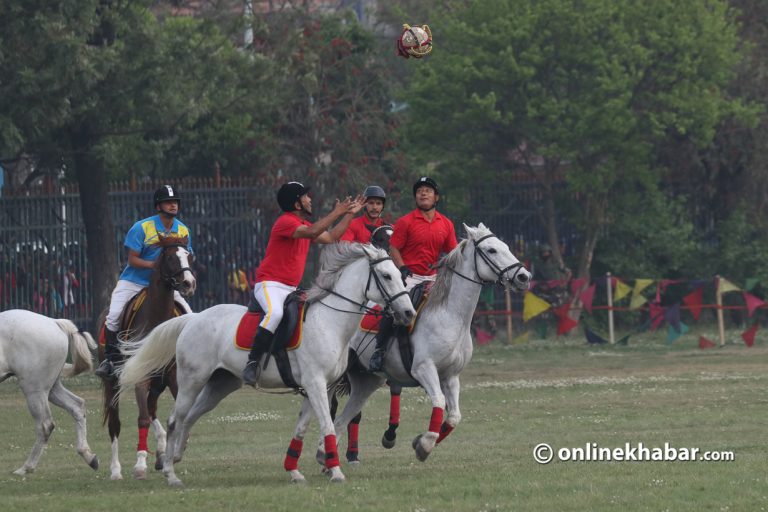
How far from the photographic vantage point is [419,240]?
53.9 ft

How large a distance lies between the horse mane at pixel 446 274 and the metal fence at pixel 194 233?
1779 centimetres

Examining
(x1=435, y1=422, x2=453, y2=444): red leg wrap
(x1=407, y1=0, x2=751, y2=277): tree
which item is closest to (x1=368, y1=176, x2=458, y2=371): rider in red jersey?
(x1=435, y1=422, x2=453, y2=444): red leg wrap

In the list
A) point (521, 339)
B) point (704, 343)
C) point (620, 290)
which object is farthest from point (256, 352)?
point (521, 339)

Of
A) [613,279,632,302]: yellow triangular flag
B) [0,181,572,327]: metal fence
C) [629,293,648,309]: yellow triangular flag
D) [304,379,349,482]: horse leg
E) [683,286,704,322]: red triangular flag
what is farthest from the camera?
[629,293,648,309]: yellow triangular flag

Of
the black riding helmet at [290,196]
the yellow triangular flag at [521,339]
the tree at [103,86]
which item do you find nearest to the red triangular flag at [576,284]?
the yellow triangular flag at [521,339]

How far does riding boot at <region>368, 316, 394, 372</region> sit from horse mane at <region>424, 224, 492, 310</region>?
412 millimetres

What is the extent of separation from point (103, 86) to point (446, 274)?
15179mm

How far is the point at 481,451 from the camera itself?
54.9 ft

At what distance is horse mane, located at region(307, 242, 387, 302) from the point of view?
47.0ft

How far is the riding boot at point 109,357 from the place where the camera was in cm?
1622

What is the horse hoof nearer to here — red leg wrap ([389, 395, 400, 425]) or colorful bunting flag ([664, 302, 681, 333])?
red leg wrap ([389, 395, 400, 425])

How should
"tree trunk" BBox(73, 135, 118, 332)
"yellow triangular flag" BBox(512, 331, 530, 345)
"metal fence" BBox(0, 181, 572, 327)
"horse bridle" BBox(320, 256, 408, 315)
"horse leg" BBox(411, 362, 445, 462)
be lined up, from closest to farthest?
1. "horse bridle" BBox(320, 256, 408, 315)
2. "horse leg" BBox(411, 362, 445, 462)
3. "tree trunk" BBox(73, 135, 118, 332)
4. "metal fence" BBox(0, 181, 572, 327)
5. "yellow triangular flag" BBox(512, 331, 530, 345)

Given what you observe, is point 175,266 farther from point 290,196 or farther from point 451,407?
point 451,407

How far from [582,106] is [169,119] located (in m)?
11.2
